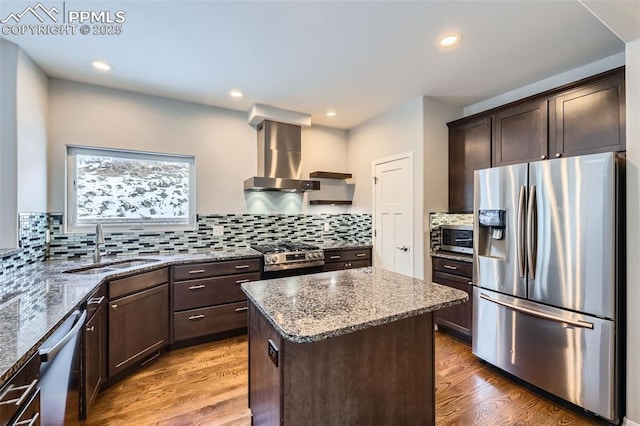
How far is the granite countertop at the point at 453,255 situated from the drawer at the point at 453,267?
0.04 metres

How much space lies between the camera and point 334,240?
4.34 meters

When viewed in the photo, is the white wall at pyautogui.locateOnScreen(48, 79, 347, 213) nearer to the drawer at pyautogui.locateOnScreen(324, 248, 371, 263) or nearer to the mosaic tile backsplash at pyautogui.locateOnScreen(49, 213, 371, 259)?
the mosaic tile backsplash at pyautogui.locateOnScreen(49, 213, 371, 259)

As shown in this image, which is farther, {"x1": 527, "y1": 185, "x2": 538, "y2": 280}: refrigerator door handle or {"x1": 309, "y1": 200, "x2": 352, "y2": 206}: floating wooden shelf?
{"x1": 309, "y1": 200, "x2": 352, "y2": 206}: floating wooden shelf

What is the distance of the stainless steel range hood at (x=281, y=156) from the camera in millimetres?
3568

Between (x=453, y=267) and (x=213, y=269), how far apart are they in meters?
2.52

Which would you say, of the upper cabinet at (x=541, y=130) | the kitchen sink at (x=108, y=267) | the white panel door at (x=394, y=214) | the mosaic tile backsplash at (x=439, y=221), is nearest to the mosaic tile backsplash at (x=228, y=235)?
the white panel door at (x=394, y=214)

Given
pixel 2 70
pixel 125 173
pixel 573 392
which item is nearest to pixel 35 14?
pixel 2 70

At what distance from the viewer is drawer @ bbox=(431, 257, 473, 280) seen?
2812mm

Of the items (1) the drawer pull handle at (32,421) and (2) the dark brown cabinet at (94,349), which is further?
(2) the dark brown cabinet at (94,349)

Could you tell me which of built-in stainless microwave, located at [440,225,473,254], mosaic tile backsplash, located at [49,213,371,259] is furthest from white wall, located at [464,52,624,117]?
mosaic tile backsplash, located at [49,213,371,259]

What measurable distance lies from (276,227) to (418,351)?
2.66m

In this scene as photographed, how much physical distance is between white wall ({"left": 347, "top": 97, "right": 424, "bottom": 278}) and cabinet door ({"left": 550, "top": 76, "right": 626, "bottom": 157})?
121 centimetres

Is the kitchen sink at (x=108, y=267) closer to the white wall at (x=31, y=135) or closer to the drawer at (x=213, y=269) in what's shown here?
the drawer at (x=213, y=269)

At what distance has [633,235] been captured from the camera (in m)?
1.70
